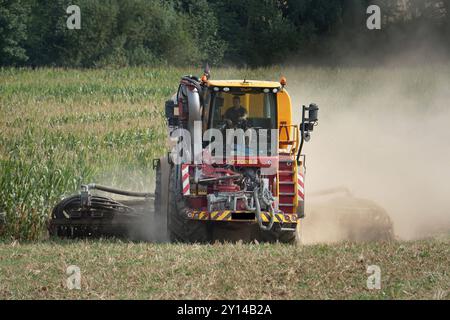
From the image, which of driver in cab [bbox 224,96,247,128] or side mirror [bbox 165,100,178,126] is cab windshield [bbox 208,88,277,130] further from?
side mirror [bbox 165,100,178,126]

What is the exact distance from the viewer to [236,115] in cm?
1533

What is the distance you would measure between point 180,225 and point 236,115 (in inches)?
72.7

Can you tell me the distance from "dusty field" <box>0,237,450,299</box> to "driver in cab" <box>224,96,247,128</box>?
195 cm

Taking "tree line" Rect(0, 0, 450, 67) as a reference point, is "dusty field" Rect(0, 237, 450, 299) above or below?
below

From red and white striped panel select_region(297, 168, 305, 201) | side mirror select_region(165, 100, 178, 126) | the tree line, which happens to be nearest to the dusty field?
red and white striped panel select_region(297, 168, 305, 201)

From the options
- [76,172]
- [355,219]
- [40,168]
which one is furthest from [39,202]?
[355,219]

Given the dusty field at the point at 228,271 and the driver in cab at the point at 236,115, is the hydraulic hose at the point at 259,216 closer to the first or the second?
the dusty field at the point at 228,271

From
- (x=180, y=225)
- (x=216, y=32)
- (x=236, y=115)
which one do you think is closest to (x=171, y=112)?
(x=236, y=115)

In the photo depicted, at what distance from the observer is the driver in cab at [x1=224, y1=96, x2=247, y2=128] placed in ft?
50.1

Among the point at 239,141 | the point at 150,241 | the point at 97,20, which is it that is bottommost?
the point at 150,241

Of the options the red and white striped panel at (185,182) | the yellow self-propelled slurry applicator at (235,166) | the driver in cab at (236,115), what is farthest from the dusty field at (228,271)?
the driver in cab at (236,115)
